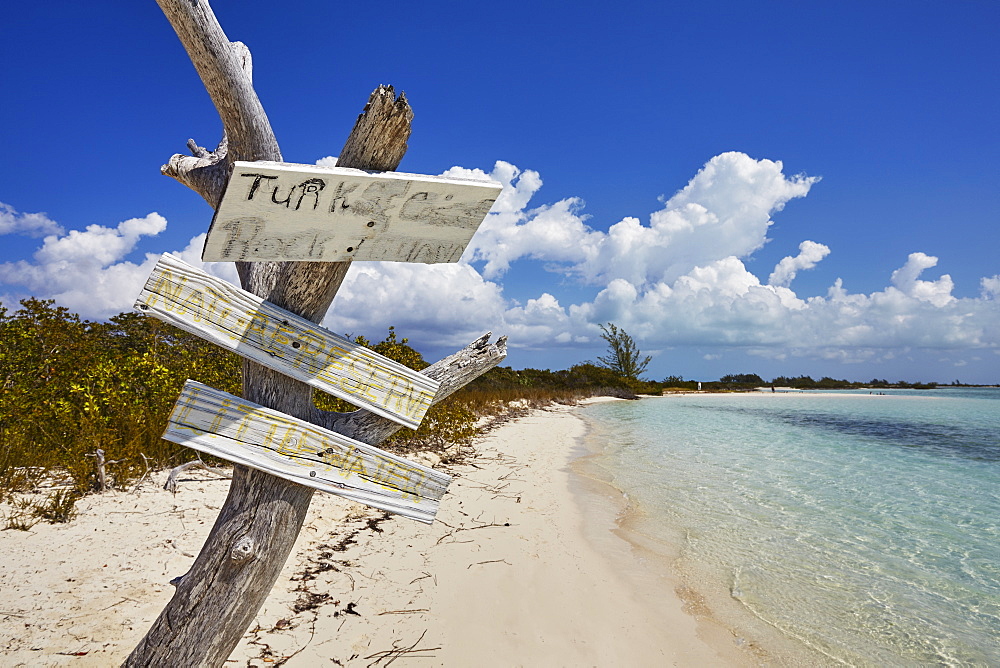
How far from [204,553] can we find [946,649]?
4.29 metres

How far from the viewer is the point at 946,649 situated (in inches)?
127

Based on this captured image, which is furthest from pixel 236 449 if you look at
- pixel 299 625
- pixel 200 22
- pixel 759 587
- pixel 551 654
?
pixel 759 587

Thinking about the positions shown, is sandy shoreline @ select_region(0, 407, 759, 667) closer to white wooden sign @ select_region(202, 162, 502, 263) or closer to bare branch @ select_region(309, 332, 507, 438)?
bare branch @ select_region(309, 332, 507, 438)

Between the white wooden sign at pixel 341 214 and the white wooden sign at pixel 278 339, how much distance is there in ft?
0.57

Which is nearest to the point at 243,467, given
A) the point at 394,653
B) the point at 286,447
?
the point at 286,447

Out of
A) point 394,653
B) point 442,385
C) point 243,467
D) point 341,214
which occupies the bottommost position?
point 394,653

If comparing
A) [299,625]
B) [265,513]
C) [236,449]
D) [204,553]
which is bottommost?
[299,625]

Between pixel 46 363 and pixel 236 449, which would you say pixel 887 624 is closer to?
pixel 236 449

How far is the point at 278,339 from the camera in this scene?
5.63ft

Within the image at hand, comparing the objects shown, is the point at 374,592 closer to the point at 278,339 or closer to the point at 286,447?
the point at 286,447

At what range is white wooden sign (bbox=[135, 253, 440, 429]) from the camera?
1642 mm

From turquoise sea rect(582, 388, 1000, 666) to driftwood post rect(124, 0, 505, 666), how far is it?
9.50 ft

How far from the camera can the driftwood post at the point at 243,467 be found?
177 cm

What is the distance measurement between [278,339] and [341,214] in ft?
1.55
